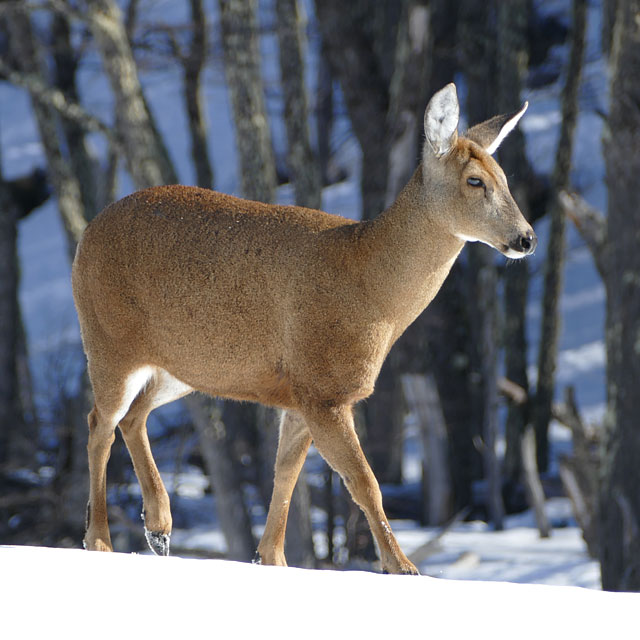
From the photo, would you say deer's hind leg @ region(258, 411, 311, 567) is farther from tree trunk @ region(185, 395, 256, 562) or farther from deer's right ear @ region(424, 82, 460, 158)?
tree trunk @ region(185, 395, 256, 562)

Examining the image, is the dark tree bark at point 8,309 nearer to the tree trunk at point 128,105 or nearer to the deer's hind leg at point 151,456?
the tree trunk at point 128,105

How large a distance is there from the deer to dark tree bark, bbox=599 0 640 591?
3584mm

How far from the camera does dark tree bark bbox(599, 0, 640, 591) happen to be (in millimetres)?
8039

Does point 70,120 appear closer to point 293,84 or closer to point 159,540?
point 293,84

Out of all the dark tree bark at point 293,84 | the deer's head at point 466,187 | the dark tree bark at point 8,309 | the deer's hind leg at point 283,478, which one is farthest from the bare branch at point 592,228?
the dark tree bark at point 8,309

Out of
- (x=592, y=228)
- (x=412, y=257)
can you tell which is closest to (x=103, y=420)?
(x=412, y=257)

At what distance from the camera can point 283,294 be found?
470 centimetres

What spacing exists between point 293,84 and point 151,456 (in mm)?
5813

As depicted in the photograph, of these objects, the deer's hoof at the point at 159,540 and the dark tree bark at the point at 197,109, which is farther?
the dark tree bark at the point at 197,109

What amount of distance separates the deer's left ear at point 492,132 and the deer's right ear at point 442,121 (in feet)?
0.72

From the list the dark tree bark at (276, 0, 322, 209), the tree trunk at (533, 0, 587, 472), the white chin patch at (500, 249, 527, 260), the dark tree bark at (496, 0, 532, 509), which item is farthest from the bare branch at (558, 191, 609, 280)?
the tree trunk at (533, 0, 587, 472)

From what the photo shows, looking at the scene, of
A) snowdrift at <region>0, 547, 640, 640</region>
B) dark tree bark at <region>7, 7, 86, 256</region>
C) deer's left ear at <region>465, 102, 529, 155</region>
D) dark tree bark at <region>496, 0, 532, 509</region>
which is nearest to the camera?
snowdrift at <region>0, 547, 640, 640</region>

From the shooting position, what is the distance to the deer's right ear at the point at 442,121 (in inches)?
176

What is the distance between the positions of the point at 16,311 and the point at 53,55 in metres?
3.47
